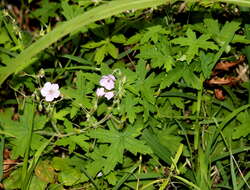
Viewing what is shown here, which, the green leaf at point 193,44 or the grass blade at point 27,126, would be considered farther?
the green leaf at point 193,44

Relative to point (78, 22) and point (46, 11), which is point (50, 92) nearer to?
point (78, 22)

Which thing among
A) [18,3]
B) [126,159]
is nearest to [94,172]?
[126,159]

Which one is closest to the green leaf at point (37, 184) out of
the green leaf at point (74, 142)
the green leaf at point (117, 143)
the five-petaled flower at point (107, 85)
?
the green leaf at point (74, 142)

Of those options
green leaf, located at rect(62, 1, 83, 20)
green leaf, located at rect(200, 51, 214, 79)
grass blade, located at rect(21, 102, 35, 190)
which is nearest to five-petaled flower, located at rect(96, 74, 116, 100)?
grass blade, located at rect(21, 102, 35, 190)

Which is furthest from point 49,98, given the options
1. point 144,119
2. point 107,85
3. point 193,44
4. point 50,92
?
point 193,44

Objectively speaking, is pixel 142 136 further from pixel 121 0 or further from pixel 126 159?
pixel 121 0

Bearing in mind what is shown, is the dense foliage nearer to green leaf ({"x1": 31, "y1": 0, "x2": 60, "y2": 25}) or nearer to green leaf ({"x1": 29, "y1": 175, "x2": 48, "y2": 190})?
green leaf ({"x1": 29, "y1": 175, "x2": 48, "y2": 190})

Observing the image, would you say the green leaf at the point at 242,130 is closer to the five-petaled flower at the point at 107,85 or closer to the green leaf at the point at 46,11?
the five-petaled flower at the point at 107,85
